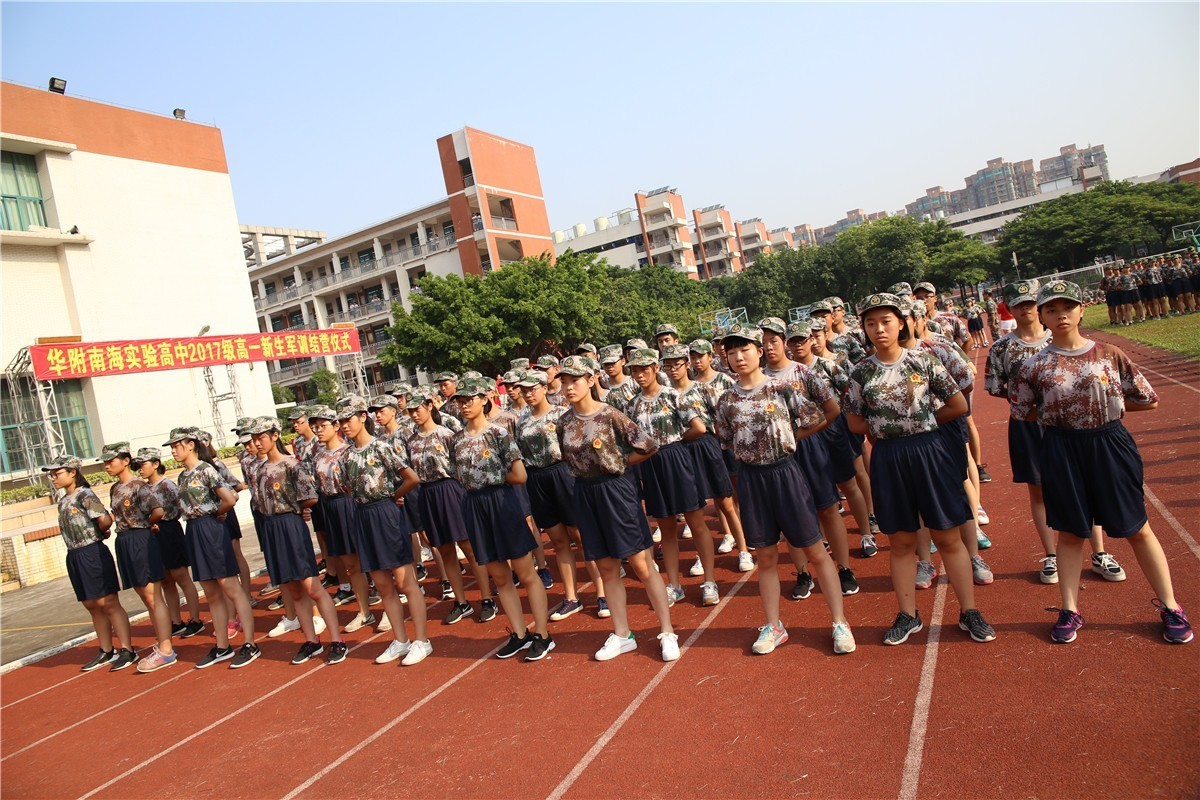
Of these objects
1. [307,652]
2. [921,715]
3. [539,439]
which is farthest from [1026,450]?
[307,652]

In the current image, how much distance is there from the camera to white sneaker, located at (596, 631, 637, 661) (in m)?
5.08

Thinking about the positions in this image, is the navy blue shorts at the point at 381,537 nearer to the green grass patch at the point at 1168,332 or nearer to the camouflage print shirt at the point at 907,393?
the camouflage print shirt at the point at 907,393

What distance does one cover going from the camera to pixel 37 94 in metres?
21.4

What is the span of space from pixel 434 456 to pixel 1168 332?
17.7 meters

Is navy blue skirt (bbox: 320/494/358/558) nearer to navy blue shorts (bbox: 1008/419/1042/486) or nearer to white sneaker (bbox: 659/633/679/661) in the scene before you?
white sneaker (bbox: 659/633/679/661)

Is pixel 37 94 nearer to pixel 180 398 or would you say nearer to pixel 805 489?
pixel 180 398

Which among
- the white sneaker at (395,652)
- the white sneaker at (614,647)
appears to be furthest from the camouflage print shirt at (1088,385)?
the white sneaker at (395,652)

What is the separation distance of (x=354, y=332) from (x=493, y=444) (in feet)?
63.8

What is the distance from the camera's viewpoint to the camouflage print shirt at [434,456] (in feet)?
20.5

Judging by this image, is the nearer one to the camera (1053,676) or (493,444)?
(1053,676)

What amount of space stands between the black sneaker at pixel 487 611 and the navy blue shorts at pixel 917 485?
12.2 feet

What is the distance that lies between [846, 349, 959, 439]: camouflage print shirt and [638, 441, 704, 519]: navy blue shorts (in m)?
1.84

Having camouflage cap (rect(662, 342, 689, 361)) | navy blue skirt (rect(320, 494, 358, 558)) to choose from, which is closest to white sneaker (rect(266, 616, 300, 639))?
navy blue skirt (rect(320, 494, 358, 558))

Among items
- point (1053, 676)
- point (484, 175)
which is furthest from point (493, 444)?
point (484, 175)
